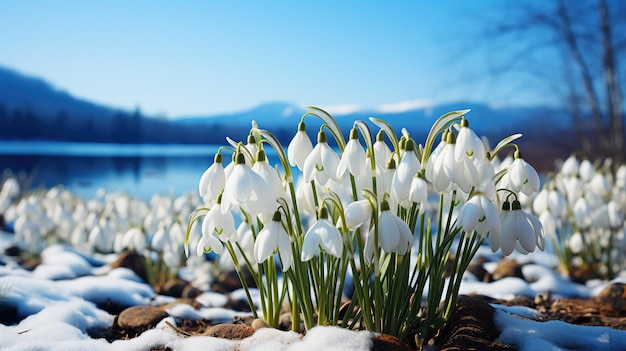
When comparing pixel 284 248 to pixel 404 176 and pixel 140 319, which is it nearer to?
pixel 404 176

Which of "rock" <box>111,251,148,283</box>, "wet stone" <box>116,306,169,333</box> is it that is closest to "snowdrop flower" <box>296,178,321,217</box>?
"wet stone" <box>116,306,169,333</box>

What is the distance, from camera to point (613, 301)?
220 cm

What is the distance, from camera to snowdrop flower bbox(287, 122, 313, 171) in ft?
4.23

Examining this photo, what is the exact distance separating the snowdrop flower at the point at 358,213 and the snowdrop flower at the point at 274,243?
0.15 metres

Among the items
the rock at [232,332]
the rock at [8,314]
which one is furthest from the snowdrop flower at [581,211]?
the rock at [8,314]

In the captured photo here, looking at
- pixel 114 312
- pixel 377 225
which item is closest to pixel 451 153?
pixel 377 225

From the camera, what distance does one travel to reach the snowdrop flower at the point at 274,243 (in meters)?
1.19

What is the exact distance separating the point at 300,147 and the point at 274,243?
0.24m

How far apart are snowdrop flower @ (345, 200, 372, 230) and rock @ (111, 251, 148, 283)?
2.29 meters

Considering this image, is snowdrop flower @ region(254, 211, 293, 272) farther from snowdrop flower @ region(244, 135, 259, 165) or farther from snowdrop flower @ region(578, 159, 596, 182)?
snowdrop flower @ region(578, 159, 596, 182)

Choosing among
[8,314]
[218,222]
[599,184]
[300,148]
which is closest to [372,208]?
[300,148]

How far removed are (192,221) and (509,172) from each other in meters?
0.82

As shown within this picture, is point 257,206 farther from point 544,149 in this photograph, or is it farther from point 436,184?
point 544,149

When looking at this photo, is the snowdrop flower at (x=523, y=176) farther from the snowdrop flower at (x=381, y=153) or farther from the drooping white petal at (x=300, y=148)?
the drooping white petal at (x=300, y=148)
